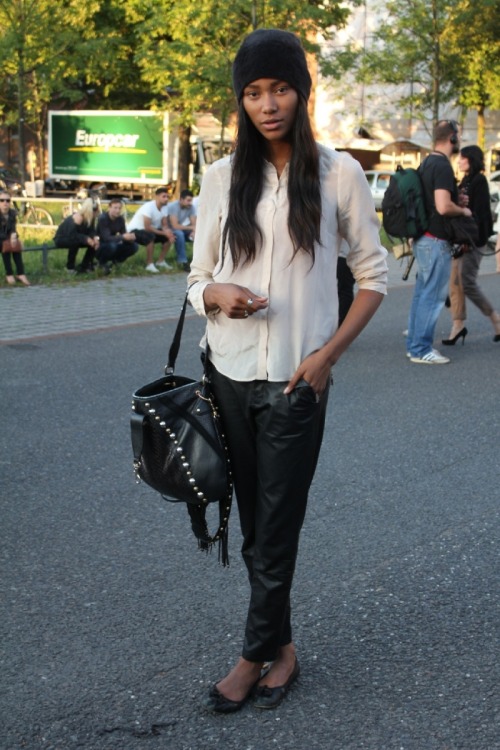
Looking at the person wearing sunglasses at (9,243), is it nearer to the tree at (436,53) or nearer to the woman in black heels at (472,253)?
the woman in black heels at (472,253)

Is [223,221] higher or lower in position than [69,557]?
higher

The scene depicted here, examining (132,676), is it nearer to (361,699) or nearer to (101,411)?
(361,699)

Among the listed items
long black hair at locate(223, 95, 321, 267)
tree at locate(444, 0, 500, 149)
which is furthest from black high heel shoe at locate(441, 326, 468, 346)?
tree at locate(444, 0, 500, 149)

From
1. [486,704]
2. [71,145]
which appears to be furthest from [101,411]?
[71,145]

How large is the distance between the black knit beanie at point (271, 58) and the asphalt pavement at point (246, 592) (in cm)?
185

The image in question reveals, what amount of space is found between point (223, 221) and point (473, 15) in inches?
1241

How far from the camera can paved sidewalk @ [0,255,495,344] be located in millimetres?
11547

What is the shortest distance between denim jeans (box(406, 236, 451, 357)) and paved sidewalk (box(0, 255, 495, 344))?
3.02 metres

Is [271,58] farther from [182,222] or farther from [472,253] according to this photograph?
[182,222]

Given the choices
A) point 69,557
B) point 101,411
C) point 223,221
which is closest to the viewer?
point 223,221

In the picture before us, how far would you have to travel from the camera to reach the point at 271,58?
9.48ft

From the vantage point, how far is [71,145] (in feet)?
132

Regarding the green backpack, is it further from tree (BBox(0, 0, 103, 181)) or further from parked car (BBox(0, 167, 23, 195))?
tree (BBox(0, 0, 103, 181))

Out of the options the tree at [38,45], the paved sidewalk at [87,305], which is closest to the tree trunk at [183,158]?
the tree at [38,45]
